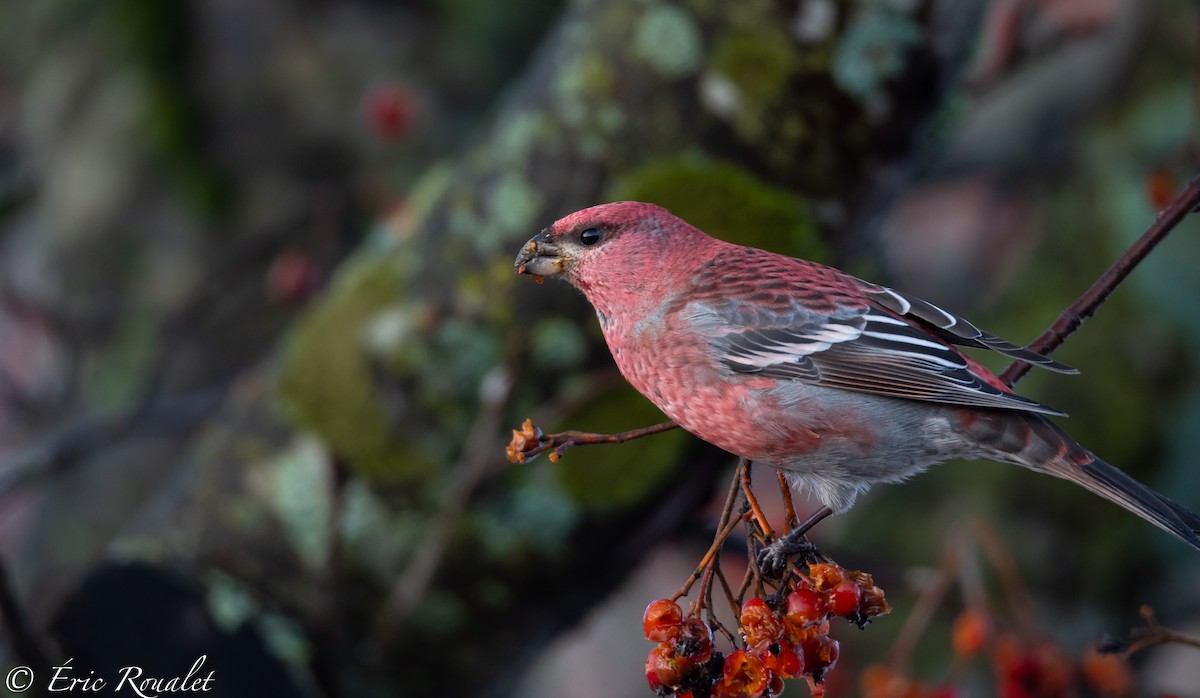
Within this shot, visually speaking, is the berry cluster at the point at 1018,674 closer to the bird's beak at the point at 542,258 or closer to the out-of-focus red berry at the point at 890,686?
the out-of-focus red berry at the point at 890,686

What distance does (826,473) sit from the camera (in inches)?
56.2

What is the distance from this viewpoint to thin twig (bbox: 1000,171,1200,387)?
122 centimetres

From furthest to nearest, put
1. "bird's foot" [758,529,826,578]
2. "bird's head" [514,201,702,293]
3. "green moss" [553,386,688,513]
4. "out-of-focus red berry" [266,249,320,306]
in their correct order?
"out-of-focus red berry" [266,249,320,306], "green moss" [553,386,688,513], "bird's head" [514,201,702,293], "bird's foot" [758,529,826,578]

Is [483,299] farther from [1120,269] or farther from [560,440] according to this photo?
[1120,269]

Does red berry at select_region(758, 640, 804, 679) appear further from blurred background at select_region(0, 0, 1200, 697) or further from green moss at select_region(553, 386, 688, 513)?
green moss at select_region(553, 386, 688, 513)

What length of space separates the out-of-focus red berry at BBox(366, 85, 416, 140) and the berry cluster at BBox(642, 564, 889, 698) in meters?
3.19

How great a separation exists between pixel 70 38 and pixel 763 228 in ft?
11.1

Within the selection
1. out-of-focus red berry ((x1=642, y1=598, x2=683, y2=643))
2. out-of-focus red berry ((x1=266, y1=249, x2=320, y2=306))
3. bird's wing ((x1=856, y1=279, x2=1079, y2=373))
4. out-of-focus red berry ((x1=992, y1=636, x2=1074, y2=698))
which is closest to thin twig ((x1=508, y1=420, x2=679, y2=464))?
out-of-focus red berry ((x1=642, y1=598, x2=683, y2=643))

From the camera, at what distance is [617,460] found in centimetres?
275

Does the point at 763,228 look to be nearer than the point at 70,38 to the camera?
Yes

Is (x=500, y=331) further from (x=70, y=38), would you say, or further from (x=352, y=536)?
(x=70, y=38)

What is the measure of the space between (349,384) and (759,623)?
182 centimetres

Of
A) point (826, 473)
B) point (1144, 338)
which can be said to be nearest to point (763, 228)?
point (826, 473)

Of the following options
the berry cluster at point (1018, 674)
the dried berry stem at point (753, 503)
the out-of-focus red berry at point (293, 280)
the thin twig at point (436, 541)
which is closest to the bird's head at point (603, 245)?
the dried berry stem at point (753, 503)
